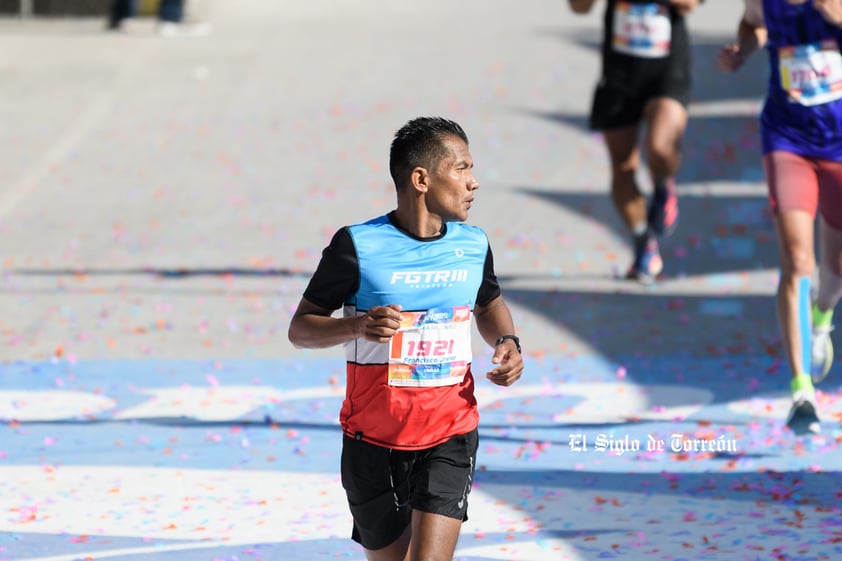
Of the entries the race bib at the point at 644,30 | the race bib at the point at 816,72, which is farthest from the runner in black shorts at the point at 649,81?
the race bib at the point at 816,72

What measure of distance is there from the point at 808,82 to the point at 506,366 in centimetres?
327

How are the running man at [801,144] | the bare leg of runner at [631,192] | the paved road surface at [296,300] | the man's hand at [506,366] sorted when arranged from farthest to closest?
the bare leg of runner at [631,192] < the running man at [801,144] < the paved road surface at [296,300] < the man's hand at [506,366]

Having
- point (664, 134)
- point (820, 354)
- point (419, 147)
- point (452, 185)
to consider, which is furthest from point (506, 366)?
point (664, 134)

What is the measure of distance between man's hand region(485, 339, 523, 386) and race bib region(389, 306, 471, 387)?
0.13 m

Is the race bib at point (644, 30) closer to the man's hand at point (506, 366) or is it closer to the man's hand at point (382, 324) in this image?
the man's hand at point (506, 366)

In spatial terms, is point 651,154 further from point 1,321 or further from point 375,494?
point 375,494

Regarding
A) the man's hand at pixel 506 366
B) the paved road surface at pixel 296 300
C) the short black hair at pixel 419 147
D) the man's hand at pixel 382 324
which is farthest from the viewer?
the paved road surface at pixel 296 300

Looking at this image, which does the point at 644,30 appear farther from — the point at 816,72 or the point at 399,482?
the point at 399,482

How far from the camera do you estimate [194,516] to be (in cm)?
591

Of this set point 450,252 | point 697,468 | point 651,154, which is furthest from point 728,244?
point 450,252

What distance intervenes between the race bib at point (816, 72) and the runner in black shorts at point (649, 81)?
281 centimetres

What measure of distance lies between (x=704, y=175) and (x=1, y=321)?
22.0ft

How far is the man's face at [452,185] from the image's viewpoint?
436 centimetres

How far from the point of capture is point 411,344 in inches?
171
